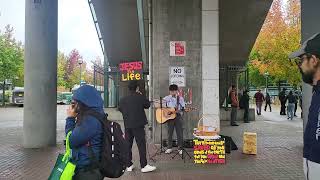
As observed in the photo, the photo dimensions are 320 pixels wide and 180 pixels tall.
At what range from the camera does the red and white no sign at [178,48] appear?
14125 millimetres

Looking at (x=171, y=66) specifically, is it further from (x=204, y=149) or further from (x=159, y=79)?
(x=204, y=149)

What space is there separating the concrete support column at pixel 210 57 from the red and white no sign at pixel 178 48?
0.81m

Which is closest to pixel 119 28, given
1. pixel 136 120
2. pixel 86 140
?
pixel 136 120

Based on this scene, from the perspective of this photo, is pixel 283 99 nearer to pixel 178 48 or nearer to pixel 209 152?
pixel 178 48

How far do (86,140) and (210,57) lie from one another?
31.7 ft

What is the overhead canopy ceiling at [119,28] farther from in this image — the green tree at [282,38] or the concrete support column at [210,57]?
the green tree at [282,38]

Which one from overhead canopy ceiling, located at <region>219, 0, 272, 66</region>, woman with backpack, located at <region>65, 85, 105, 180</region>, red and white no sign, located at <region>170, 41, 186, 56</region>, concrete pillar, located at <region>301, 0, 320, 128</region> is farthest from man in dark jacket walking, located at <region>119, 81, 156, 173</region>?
overhead canopy ceiling, located at <region>219, 0, 272, 66</region>

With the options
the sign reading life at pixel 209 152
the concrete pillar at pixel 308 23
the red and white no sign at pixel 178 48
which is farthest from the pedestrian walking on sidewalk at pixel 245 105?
the sign reading life at pixel 209 152

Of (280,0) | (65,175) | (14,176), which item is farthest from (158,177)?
(280,0)

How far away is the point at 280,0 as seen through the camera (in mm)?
34438

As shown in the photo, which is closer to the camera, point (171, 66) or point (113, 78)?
point (171, 66)

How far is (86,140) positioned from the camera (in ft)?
13.6

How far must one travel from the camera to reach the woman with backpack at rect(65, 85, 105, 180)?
13.6 ft

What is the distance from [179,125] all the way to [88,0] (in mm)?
11175
